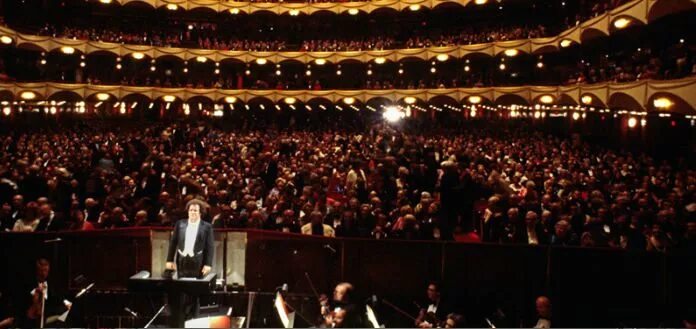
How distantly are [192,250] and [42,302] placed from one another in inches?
70.3

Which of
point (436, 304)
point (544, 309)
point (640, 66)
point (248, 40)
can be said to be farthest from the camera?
point (248, 40)

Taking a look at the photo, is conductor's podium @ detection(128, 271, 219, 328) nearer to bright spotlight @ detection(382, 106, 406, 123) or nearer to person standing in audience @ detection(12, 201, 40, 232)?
person standing in audience @ detection(12, 201, 40, 232)

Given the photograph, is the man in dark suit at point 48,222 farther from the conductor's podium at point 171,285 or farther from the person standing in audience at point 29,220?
the conductor's podium at point 171,285

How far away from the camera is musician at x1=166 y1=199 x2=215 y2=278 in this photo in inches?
202

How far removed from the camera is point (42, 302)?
213 inches

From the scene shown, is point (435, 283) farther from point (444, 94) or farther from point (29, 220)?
point (444, 94)

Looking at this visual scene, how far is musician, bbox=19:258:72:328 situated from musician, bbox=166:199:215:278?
146 cm

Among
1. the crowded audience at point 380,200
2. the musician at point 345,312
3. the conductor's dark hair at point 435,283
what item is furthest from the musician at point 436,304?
the musician at point 345,312

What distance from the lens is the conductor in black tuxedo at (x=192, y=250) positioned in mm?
5047

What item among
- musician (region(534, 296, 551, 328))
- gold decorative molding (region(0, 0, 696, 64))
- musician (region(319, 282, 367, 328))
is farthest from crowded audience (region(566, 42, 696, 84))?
musician (region(319, 282, 367, 328))

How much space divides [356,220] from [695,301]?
4949mm

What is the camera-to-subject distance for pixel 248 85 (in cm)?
3419

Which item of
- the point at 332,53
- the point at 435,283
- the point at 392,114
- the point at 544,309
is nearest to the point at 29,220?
the point at 435,283

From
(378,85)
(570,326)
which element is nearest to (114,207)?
(570,326)
